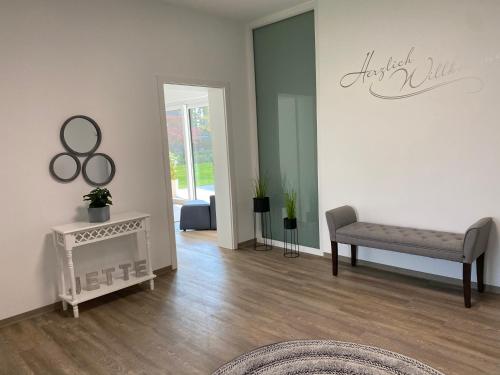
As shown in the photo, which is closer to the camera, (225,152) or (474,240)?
(474,240)

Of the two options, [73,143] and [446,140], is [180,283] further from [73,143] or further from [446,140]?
[446,140]

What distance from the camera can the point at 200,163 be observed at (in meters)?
8.52

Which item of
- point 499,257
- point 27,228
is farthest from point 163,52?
point 499,257

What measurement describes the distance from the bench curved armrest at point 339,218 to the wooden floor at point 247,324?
0.52 meters

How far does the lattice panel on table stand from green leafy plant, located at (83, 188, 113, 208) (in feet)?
0.70

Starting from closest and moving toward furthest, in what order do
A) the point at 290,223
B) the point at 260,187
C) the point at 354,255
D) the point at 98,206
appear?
the point at 98,206
the point at 354,255
the point at 290,223
the point at 260,187

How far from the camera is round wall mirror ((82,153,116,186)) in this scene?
3746 millimetres

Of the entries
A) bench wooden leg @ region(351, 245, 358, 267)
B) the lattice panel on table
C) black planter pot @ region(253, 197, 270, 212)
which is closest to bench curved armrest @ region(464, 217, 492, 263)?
bench wooden leg @ region(351, 245, 358, 267)

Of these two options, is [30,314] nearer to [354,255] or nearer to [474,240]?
[354,255]

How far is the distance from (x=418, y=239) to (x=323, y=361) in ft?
4.80

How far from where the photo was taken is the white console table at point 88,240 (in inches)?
133

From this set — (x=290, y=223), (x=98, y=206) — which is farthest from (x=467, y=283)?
(x=98, y=206)

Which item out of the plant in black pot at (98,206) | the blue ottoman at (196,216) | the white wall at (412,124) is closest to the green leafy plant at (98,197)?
the plant in black pot at (98,206)

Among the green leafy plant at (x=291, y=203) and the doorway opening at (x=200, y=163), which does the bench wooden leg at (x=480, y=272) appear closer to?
the green leafy plant at (x=291, y=203)
